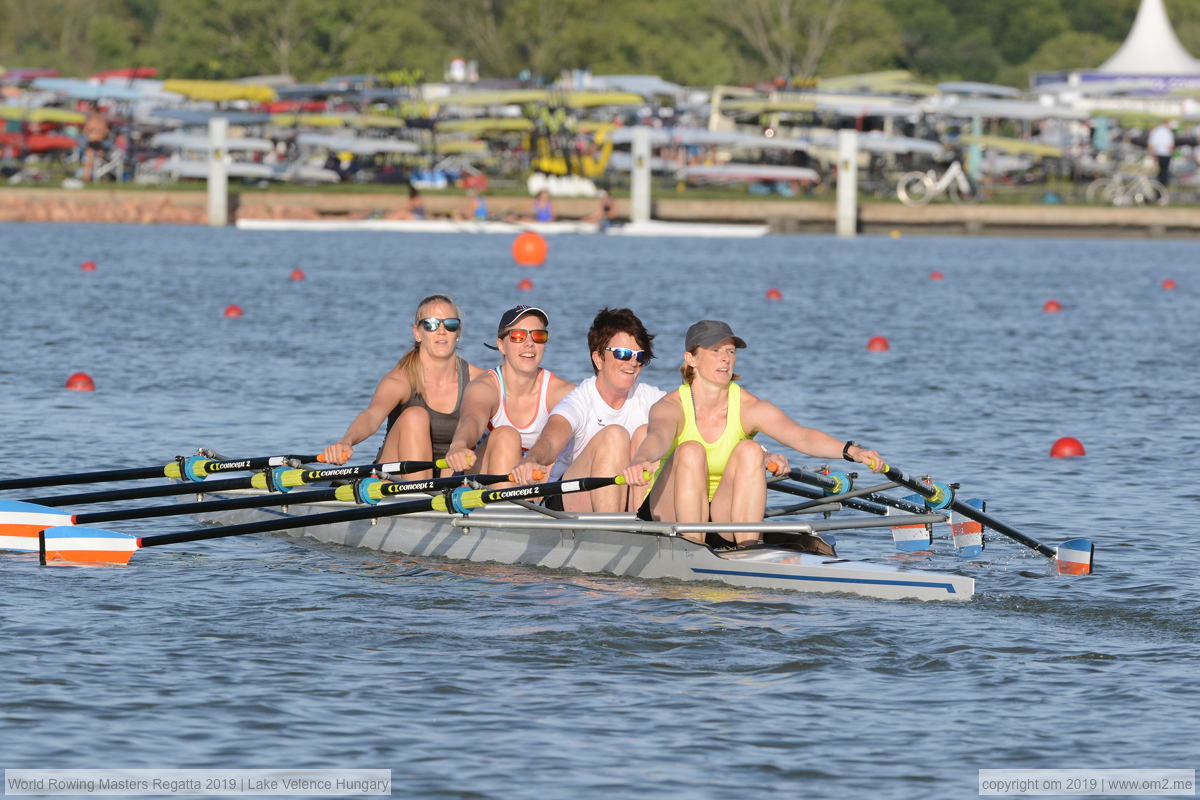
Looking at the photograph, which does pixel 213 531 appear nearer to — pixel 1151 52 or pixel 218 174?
pixel 218 174

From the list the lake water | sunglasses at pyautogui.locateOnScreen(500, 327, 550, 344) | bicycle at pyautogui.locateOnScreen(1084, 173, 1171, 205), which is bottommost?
the lake water

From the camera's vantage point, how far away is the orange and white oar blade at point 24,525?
1177 cm

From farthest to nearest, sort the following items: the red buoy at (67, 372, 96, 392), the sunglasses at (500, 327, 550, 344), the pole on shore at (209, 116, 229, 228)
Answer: the pole on shore at (209, 116, 229, 228)
the red buoy at (67, 372, 96, 392)
the sunglasses at (500, 327, 550, 344)

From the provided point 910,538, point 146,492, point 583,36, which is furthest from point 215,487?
point 583,36

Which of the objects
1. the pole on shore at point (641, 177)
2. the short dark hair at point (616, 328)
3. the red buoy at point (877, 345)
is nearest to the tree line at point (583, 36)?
the pole on shore at point (641, 177)

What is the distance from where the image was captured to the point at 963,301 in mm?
36000

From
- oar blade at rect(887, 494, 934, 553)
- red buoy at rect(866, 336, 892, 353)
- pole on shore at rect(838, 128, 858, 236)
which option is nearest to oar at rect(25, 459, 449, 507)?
oar blade at rect(887, 494, 934, 553)

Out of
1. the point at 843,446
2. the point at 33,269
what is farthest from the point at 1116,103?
the point at 843,446

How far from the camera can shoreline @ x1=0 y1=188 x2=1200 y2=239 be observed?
57.0m

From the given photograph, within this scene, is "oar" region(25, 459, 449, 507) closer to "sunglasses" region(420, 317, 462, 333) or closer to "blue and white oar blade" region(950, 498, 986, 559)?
"sunglasses" region(420, 317, 462, 333)

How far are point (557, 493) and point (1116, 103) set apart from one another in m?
72.5

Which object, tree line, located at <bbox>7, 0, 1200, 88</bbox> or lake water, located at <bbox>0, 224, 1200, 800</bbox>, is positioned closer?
lake water, located at <bbox>0, 224, 1200, 800</bbox>

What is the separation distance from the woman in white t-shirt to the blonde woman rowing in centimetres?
95

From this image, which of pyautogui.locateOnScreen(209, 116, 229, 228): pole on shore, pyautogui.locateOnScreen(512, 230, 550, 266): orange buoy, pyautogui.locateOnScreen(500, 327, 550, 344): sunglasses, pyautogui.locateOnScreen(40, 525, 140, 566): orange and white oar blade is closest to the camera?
pyautogui.locateOnScreen(40, 525, 140, 566): orange and white oar blade
